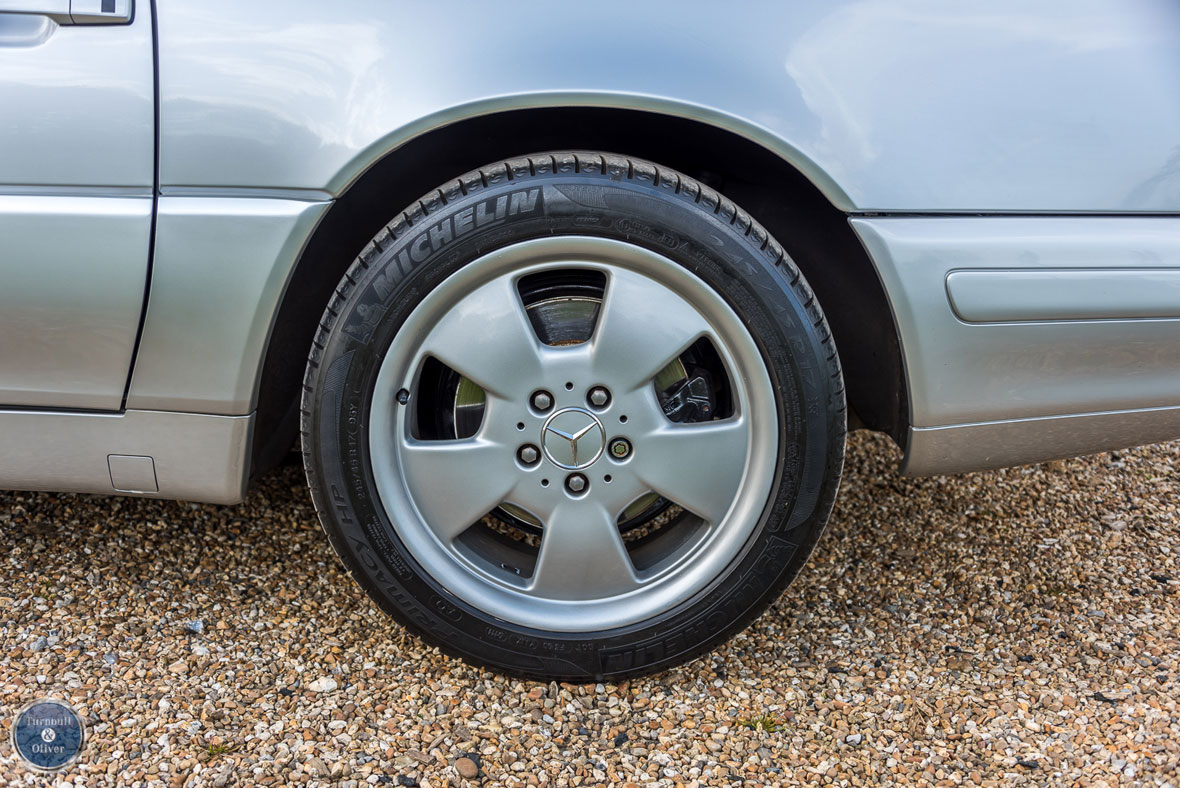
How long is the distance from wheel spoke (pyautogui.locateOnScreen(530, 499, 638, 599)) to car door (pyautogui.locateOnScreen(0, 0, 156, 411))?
814mm

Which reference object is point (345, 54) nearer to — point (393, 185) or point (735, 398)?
point (393, 185)

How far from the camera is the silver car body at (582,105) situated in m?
1.50

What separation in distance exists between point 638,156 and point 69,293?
3.56 feet

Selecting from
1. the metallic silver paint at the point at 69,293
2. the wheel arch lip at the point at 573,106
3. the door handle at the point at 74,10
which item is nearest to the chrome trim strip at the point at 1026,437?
the wheel arch lip at the point at 573,106

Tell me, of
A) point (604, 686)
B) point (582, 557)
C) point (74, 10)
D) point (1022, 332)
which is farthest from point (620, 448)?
point (74, 10)

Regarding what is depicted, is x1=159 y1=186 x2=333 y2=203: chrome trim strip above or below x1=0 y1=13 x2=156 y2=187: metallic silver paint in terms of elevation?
below

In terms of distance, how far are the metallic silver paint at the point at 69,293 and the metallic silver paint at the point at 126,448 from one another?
0.17ft

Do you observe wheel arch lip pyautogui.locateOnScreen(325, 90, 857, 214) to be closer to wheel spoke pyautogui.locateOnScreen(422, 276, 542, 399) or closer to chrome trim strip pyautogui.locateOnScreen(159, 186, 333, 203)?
chrome trim strip pyautogui.locateOnScreen(159, 186, 333, 203)

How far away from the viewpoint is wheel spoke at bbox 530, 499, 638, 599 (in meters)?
1.72

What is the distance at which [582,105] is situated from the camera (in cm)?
153

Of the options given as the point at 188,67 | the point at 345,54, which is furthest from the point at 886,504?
the point at 188,67

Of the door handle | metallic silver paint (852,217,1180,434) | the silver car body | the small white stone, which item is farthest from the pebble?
the door handle

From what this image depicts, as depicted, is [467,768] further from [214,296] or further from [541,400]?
[214,296]

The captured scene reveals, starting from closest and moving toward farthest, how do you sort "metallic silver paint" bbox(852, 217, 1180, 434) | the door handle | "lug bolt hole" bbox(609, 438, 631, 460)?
the door handle → "metallic silver paint" bbox(852, 217, 1180, 434) → "lug bolt hole" bbox(609, 438, 631, 460)
